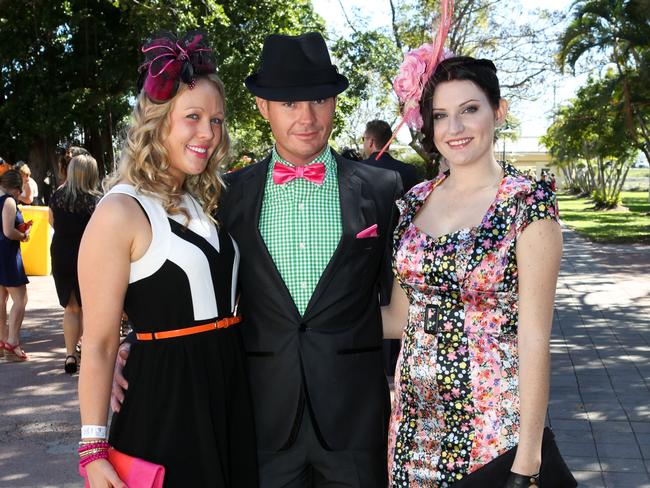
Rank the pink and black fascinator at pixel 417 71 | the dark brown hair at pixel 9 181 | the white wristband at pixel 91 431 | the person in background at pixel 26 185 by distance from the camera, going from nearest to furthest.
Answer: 1. the white wristband at pixel 91 431
2. the pink and black fascinator at pixel 417 71
3. the dark brown hair at pixel 9 181
4. the person in background at pixel 26 185

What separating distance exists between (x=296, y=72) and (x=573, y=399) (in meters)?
4.54

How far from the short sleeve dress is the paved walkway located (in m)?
0.80

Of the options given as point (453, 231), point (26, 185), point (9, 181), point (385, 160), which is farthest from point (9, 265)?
point (453, 231)

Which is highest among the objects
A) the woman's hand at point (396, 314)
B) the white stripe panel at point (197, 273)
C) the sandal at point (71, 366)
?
the white stripe panel at point (197, 273)

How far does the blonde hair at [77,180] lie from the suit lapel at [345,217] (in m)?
4.99

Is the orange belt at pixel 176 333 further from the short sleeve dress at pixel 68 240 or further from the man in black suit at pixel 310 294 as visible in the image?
the short sleeve dress at pixel 68 240

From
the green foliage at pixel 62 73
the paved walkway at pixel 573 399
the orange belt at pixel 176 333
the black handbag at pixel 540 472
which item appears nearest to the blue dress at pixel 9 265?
the paved walkway at pixel 573 399

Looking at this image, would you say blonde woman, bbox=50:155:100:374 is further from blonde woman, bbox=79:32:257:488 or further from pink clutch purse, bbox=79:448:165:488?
pink clutch purse, bbox=79:448:165:488

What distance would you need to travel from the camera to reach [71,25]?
818 inches

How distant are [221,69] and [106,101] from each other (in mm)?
8472

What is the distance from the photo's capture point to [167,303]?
2.47 metres

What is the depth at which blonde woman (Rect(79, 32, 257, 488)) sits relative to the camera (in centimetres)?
241

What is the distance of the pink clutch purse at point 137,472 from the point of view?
237 centimetres

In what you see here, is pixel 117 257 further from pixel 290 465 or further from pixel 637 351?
pixel 637 351
